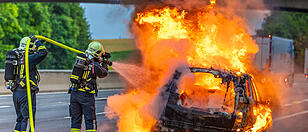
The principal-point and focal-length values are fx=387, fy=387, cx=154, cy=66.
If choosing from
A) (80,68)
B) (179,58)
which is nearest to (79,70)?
(80,68)

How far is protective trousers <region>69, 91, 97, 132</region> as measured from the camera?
6484 mm

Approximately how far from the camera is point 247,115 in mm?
6590

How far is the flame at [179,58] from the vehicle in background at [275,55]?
64.7 feet

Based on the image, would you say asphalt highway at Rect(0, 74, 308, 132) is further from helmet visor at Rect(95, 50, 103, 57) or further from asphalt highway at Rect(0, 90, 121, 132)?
helmet visor at Rect(95, 50, 103, 57)

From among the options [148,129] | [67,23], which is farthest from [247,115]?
[67,23]

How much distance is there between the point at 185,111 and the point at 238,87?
1168mm

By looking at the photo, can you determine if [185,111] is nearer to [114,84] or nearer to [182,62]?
[182,62]

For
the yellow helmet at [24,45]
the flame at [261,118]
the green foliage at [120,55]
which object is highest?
the yellow helmet at [24,45]

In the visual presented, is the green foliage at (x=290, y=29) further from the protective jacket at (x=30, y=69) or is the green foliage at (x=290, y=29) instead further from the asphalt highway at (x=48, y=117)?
the protective jacket at (x=30, y=69)

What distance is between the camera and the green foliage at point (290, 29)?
220ft

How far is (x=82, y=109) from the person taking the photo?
654cm

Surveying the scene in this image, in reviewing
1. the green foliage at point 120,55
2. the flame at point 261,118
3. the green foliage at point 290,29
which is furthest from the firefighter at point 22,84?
the green foliage at point 290,29

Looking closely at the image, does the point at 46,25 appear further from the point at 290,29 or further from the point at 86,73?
the point at 290,29

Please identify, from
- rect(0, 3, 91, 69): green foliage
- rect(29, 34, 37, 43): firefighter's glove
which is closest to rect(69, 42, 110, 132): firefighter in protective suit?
rect(29, 34, 37, 43): firefighter's glove
